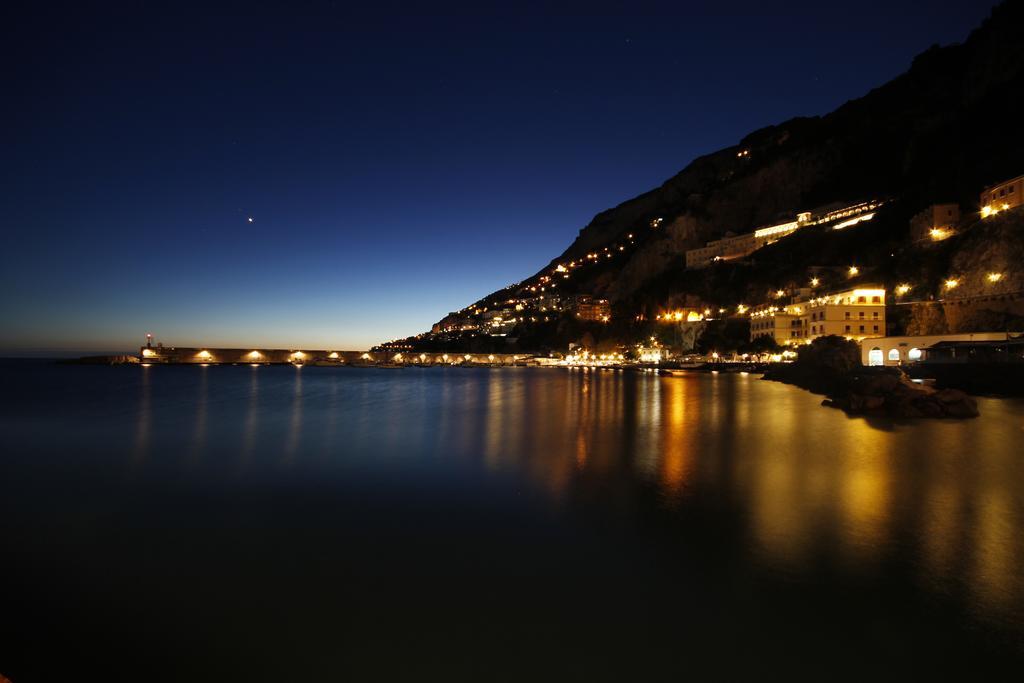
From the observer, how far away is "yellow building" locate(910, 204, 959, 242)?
140 ft

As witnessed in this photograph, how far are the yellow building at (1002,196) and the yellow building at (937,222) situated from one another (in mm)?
3260

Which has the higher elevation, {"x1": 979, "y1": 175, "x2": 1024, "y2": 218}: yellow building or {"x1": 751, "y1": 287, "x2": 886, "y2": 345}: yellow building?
{"x1": 979, "y1": 175, "x2": 1024, "y2": 218}: yellow building

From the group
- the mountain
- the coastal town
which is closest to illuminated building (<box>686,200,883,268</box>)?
the coastal town

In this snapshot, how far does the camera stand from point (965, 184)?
1779 inches

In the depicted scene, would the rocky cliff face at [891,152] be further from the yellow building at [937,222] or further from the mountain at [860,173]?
the yellow building at [937,222]

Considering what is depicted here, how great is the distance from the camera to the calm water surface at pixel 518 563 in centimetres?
404

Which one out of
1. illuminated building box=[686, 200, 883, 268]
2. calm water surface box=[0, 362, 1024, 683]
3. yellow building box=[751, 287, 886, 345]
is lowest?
calm water surface box=[0, 362, 1024, 683]

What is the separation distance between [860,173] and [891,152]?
4111 mm

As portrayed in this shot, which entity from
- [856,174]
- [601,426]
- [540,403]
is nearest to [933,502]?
[601,426]

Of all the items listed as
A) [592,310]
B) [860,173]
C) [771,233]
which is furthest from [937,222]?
[592,310]

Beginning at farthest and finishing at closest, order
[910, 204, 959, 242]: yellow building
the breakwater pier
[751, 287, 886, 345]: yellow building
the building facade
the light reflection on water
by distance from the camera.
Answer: the breakwater pier
[910, 204, 959, 242]: yellow building
[751, 287, 886, 345]: yellow building
the building facade
the light reflection on water

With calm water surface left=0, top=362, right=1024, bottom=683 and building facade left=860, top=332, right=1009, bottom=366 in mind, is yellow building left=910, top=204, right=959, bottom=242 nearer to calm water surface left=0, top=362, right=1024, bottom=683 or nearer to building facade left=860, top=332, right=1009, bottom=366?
building facade left=860, top=332, right=1009, bottom=366

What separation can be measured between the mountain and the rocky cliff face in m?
0.17

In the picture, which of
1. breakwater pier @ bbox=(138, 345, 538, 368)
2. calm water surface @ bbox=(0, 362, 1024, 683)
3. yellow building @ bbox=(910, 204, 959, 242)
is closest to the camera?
calm water surface @ bbox=(0, 362, 1024, 683)
